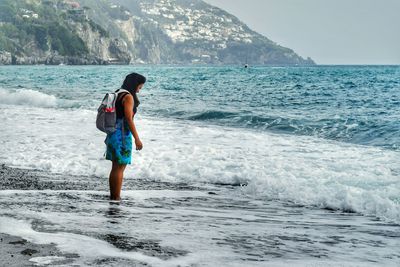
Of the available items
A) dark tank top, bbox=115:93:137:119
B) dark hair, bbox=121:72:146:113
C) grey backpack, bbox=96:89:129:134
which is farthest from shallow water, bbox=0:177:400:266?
dark hair, bbox=121:72:146:113

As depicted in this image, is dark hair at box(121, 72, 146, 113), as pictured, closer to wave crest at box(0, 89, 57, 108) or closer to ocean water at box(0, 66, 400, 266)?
ocean water at box(0, 66, 400, 266)

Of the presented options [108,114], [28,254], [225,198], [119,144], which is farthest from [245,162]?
[28,254]

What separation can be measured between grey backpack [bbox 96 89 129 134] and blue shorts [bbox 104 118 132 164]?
16 cm

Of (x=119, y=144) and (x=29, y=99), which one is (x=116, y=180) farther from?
(x=29, y=99)

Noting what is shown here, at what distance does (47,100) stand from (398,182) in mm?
25934

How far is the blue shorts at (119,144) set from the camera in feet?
25.4

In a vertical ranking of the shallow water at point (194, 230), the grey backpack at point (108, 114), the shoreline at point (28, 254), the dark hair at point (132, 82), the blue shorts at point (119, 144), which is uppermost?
the dark hair at point (132, 82)

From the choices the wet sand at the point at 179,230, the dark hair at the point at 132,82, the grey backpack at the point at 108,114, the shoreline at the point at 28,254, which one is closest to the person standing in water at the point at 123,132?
the dark hair at the point at 132,82

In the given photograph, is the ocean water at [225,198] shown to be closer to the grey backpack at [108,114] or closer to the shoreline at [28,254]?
the shoreline at [28,254]

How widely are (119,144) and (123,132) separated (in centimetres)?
18

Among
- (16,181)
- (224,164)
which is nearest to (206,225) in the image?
(16,181)

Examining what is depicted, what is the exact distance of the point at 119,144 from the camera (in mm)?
7805

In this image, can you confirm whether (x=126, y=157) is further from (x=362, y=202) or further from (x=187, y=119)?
(x=187, y=119)

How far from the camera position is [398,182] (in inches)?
361
